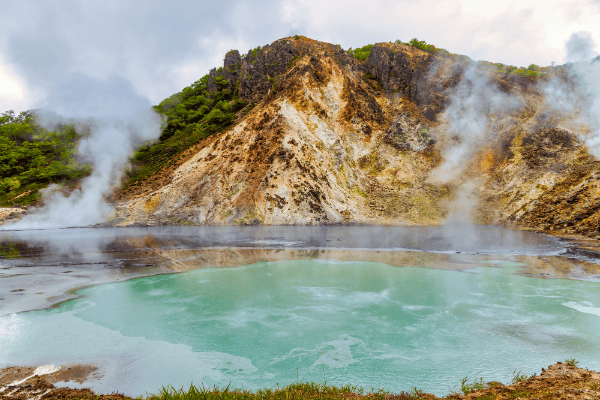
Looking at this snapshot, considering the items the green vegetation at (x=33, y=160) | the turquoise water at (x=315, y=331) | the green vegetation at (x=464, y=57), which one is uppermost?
the green vegetation at (x=464, y=57)

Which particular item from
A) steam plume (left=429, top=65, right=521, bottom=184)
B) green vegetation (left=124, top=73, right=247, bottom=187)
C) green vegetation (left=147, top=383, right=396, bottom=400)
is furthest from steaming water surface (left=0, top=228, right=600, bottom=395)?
green vegetation (left=124, top=73, right=247, bottom=187)

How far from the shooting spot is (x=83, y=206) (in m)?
45.3

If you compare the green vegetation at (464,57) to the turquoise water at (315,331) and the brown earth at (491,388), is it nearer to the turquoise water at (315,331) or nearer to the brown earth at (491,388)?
the turquoise water at (315,331)

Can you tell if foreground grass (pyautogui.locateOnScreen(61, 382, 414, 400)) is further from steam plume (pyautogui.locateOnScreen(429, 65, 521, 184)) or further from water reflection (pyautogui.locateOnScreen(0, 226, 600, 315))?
steam plume (pyautogui.locateOnScreen(429, 65, 521, 184))

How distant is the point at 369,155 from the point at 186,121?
127 ft

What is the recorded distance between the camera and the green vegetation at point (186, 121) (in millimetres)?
56688

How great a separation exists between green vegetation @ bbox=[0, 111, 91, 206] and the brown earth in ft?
173

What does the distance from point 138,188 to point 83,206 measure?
755cm

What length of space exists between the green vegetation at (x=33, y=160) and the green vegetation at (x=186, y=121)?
9159 millimetres

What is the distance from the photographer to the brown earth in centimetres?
559

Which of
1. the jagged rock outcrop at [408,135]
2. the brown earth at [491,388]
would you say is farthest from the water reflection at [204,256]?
the jagged rock outcrop at [408,135]

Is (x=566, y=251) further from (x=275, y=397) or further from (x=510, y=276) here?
(x=275, y=397)

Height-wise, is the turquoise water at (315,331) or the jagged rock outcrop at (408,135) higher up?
the jagged rock outcrop at (408,135)

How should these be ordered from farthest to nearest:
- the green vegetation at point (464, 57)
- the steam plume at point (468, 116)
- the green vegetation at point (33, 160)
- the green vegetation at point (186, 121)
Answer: the green vegetation at point (464, 57) → the green vegetation at point (186, 121) → the steam plume at point (468, 116) → the green vegetation at point (33, 160)
